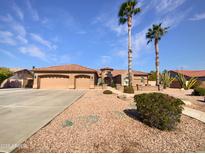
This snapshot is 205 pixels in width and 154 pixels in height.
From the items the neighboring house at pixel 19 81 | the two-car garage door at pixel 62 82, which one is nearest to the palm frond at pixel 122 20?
the two-car garage door at pixel 62 82

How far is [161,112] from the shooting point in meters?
6.10

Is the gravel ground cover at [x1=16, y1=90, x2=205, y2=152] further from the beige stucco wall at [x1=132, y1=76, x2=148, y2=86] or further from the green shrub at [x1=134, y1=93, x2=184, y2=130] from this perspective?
the beige stucco wall at [x1=132, y1=76, x2=148, y2=86]

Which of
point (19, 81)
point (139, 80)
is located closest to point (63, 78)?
point (19, 81)

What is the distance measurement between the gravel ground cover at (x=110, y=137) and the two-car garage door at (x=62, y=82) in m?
22.5

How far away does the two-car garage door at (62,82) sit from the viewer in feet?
94.8

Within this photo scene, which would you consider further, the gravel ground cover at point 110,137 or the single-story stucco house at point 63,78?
the single-story stucco house at point 63,78

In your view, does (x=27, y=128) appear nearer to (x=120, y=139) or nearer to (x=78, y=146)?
(x=78, y=146)

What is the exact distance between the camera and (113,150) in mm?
4324

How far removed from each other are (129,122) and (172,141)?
195 cm

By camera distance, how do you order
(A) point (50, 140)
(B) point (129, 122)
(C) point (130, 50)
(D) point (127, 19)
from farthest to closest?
(D) point (127, 19), (C) point (130, 50), (B) point (129, 122), (A) point (50, 140)

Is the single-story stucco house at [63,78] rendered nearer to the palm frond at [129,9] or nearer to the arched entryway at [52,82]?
the arched entryway at [52,82]

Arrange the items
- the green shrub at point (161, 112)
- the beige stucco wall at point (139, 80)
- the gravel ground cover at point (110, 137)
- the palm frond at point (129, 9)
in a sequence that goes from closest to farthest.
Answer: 1. the gravel ground cover at point (110, 137)
2. the green shrub at point (161, 112)
3. the palm frond at point (129, 9)
4. the beige stucco wall at point (139, 80)

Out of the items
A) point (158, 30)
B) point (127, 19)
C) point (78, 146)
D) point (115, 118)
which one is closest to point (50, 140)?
point (78, 146)

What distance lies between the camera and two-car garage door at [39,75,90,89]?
2891 centimetres
